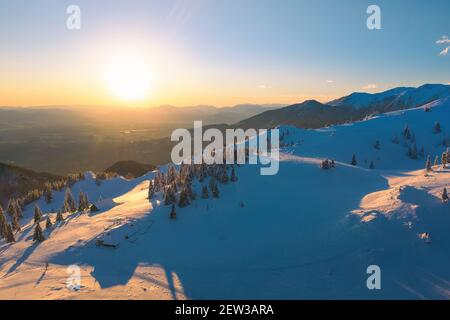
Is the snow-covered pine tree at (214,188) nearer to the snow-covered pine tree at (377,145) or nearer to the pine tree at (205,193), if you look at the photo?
the pine tree at (205,193)

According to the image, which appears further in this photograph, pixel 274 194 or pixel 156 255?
pixel 274 194

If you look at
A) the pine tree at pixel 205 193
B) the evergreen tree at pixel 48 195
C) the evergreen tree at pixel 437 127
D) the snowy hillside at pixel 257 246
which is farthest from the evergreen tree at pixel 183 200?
the evergreen tree at pixel 437 127

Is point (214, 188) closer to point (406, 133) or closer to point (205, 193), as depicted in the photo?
point (205, 193)

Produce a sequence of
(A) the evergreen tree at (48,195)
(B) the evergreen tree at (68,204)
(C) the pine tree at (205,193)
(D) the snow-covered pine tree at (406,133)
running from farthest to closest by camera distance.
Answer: (A) the evergreen tree at (48,195) < (D) the snow-covered pine tree at (406,133) < (B) the evergreen tree at (68,204) < (C) the pine tree at (205,193)

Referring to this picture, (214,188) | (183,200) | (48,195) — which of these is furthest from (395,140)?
(48,195)

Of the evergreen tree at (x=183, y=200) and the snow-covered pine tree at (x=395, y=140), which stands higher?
the snow-covered pine tree at (x=395, y=140)

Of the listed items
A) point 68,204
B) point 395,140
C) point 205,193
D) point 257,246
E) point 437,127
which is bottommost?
point 68,204

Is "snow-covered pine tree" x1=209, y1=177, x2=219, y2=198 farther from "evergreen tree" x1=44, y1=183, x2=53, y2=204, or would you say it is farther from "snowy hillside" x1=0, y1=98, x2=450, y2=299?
"evergreen tree" x1=44, y1=183, x2=53, y2=204

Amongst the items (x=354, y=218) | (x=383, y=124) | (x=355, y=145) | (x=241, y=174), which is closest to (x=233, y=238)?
(x=354, y=218)

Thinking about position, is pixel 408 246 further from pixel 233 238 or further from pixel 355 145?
pixel 355 145
